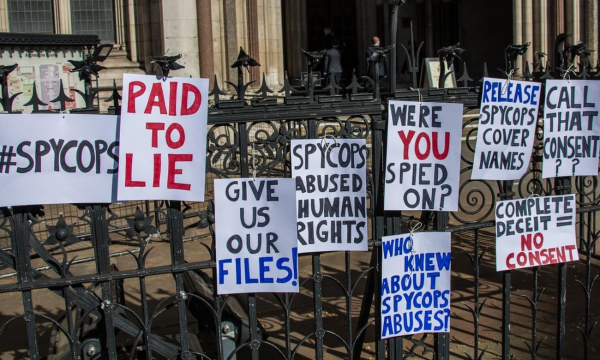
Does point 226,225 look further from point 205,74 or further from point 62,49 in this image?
point 205,74

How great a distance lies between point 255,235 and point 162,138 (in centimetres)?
77

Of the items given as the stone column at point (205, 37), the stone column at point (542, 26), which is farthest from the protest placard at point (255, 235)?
the stone column at point (542, 26)

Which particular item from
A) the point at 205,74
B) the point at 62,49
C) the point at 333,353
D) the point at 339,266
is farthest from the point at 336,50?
the point at 333,353

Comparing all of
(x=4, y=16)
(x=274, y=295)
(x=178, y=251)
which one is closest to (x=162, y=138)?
(x=178, y=251)

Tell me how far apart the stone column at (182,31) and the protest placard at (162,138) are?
10.1 metres

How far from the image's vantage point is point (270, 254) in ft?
13.1

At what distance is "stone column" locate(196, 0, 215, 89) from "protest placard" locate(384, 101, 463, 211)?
1013 centimetres

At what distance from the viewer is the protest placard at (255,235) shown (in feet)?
12.9

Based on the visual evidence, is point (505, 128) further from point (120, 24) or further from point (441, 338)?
point (120, 24)

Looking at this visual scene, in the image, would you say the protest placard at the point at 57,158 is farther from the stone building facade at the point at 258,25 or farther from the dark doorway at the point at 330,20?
the dark doorway at the point at 330,20

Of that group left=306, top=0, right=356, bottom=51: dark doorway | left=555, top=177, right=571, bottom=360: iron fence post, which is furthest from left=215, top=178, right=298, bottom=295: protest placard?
left=306, top=0, right=356, bottom=51: dark doorway

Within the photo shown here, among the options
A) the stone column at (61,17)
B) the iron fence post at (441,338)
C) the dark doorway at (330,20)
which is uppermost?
the dark doorway at (330,20)

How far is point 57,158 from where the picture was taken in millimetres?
3699

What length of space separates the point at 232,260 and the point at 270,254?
0.73 feet
